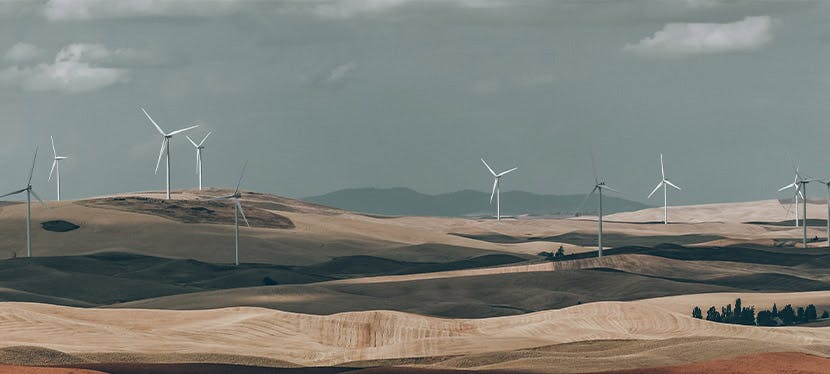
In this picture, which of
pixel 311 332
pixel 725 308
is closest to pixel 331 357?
pixel 311 332

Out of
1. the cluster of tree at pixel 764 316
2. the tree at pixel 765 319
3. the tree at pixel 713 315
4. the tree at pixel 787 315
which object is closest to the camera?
the tree at pixel 765 319

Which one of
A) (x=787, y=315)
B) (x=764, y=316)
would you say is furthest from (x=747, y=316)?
(x=787, y=315)

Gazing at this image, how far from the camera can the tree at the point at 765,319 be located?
321 ft

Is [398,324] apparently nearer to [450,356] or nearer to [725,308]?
[450,356]

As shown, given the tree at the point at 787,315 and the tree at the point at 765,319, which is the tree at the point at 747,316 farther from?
the tree at the point at 787,315

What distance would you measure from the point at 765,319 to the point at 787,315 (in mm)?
1574

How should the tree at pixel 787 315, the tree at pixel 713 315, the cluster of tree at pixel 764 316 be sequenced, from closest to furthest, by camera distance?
the tree at pixel 787 315
the cluster of tree at pixel 764 316
the tree at pixel 713 315

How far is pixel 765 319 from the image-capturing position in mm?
98938

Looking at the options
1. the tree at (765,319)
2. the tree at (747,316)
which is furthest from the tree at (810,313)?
the tree at (747,316)

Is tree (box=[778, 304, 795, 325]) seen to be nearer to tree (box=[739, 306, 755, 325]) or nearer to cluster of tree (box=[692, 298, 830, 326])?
cluster of tree (box=[692, 298, 830, 326])

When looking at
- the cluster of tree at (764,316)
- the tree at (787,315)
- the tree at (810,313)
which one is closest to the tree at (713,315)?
the cluster of tree at (764,316)

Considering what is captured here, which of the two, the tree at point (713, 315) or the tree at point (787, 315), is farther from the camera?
the tree at point (713, 315)

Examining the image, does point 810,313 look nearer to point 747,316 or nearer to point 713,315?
point 747,316

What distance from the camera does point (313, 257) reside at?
180 m
